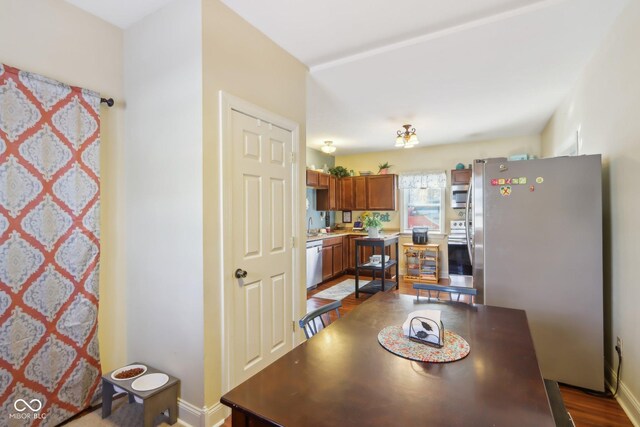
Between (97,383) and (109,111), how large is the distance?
1820mm

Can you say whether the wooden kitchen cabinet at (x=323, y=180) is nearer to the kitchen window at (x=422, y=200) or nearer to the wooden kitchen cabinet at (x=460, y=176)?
the kitchen window at (x=422, y=200)

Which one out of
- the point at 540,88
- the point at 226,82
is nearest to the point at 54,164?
the point at 226,82

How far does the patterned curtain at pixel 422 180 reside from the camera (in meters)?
5.75

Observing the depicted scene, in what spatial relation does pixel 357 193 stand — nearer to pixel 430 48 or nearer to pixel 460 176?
pixel 460 176

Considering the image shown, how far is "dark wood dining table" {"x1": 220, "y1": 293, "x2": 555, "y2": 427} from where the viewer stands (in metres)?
0.83

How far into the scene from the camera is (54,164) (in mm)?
1830

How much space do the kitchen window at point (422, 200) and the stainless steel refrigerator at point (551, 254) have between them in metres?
3.47

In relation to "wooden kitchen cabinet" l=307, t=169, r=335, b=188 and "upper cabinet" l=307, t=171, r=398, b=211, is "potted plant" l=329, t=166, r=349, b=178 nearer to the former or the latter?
"upper cabinet" l=307, t=171, r=398, b=211

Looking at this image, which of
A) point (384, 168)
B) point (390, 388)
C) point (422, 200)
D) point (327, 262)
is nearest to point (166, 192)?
point (390, 388)

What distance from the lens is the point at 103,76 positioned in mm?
2107

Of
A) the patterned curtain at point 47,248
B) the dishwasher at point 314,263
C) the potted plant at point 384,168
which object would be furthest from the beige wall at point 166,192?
the potted plant at point 384,168

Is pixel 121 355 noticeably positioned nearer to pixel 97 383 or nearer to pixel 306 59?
pixel 97 383

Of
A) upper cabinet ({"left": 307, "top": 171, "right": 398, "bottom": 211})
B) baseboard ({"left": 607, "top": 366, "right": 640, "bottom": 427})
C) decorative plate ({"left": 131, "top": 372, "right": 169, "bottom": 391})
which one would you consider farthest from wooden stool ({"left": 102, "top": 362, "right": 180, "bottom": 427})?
upper cabinet ({"left": 307, "top": 171, "right": 398, "bottom": 211})

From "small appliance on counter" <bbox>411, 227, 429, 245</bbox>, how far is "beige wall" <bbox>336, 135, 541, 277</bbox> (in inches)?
9.1
